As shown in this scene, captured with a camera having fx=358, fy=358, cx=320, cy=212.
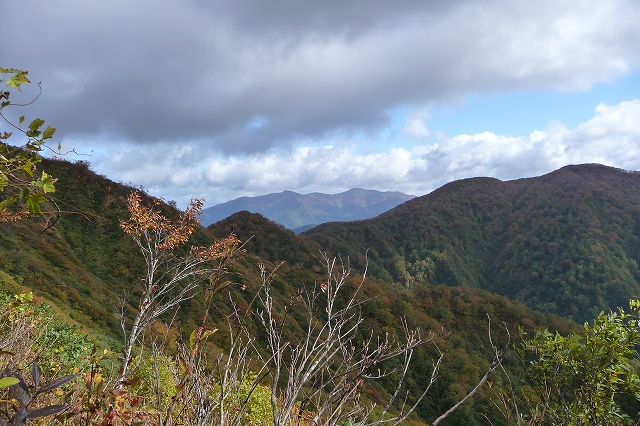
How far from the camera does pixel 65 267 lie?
19.6 metres

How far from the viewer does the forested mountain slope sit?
75.9m

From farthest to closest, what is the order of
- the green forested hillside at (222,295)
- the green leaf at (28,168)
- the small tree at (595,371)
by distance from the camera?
the green forested hillside at (222,295) < the small tree at (595,371) < the green leaf at (28,168)

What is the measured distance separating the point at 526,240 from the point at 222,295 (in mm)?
102226

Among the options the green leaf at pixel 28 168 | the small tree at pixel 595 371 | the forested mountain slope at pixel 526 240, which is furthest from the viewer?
the forested mountain slope at pixel 526 240

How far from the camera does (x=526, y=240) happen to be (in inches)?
3976

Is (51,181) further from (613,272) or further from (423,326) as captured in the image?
(613,272)

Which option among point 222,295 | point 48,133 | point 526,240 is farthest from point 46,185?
point 526,240

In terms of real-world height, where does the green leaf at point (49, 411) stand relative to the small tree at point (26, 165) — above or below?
below

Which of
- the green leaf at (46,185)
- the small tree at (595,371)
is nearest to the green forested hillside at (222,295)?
the green leaf at (46,185)

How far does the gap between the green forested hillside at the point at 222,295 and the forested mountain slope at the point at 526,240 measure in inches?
986

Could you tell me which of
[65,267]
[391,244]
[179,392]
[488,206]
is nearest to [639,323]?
[179,392]

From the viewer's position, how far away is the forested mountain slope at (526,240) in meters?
75.9

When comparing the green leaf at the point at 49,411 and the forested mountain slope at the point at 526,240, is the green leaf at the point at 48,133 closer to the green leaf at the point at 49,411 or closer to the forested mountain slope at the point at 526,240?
the green leaf at the point at 49,411

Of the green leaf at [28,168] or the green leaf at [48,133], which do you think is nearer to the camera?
the green leaf at [28,168]
